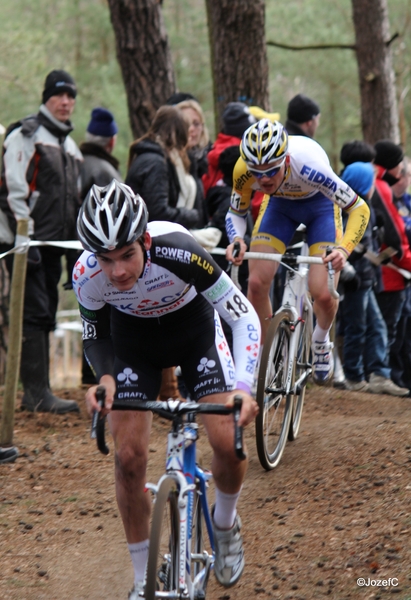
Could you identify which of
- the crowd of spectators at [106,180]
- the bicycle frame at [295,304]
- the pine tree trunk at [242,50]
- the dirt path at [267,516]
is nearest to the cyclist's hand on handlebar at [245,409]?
the dirt path at [267,516]

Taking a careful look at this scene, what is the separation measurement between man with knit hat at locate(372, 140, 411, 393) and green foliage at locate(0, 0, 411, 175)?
16616 mm

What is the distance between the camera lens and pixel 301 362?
702cm

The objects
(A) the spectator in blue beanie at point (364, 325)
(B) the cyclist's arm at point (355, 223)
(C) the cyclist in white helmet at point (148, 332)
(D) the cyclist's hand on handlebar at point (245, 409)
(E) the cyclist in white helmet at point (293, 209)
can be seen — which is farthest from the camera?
(A) the spectator in blue beanie at point (364, 325)

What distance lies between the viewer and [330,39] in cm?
2708

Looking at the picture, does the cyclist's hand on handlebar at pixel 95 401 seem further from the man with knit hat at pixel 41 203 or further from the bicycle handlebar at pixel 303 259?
the man with knit hat at pixel 41 203

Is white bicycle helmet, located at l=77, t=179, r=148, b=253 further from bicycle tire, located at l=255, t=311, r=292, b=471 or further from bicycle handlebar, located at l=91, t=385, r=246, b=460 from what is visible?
bicycle tire, located at l=255, t=311, r=292, b=471

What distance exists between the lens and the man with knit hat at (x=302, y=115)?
853cm

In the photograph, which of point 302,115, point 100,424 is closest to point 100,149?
point 302,115

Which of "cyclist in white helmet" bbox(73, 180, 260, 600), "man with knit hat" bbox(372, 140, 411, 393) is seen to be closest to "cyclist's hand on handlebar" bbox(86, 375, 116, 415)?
"cyclist in white helmet" bbox(73, 180, 260, 600)

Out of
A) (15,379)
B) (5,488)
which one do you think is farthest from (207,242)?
(5,488)

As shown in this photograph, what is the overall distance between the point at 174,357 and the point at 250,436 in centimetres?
306

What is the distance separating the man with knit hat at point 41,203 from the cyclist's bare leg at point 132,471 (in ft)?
12.0

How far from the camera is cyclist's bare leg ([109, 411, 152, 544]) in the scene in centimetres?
410

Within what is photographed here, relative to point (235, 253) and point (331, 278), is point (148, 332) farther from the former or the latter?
point (331, 278)
